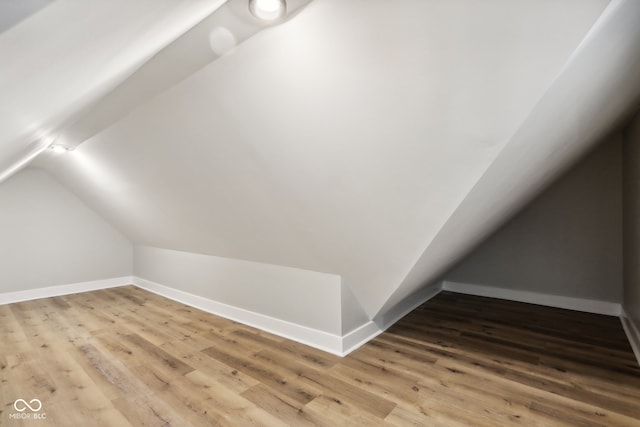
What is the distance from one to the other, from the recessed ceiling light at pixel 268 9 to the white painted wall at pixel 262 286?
72.2 inches

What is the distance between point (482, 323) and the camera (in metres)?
3.15

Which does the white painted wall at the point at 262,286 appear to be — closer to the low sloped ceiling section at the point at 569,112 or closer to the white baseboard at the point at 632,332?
the low sloped ceiling section at the point at 569,112

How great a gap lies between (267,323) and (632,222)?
316 cm

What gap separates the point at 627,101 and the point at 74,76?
2917 millimetres

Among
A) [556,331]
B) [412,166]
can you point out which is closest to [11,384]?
[412,166]

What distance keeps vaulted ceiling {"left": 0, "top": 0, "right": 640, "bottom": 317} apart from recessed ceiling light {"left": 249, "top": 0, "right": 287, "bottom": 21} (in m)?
0.06

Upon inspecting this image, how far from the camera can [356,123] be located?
142cm

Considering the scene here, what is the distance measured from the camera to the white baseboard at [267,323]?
8.46 feet

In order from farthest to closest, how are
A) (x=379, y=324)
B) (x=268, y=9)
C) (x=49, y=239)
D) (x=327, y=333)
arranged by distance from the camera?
(x=49, y=239) → (x=379, y=324) → (x=327, y=333) → (x=268, y=9)

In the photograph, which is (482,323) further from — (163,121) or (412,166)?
(163,121)

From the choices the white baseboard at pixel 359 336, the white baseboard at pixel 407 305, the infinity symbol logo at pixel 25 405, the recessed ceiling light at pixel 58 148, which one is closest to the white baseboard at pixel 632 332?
the white baseboard at pixel 407 305

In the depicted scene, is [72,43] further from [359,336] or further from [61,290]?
[61,290]

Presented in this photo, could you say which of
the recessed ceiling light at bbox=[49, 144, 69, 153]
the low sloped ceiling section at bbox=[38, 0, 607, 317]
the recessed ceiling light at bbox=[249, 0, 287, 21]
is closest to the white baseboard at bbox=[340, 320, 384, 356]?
the low sloped ceiling section at bbox=[38, 0, 607, 317]

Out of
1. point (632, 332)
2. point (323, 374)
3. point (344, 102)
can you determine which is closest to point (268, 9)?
point (344, 102)
